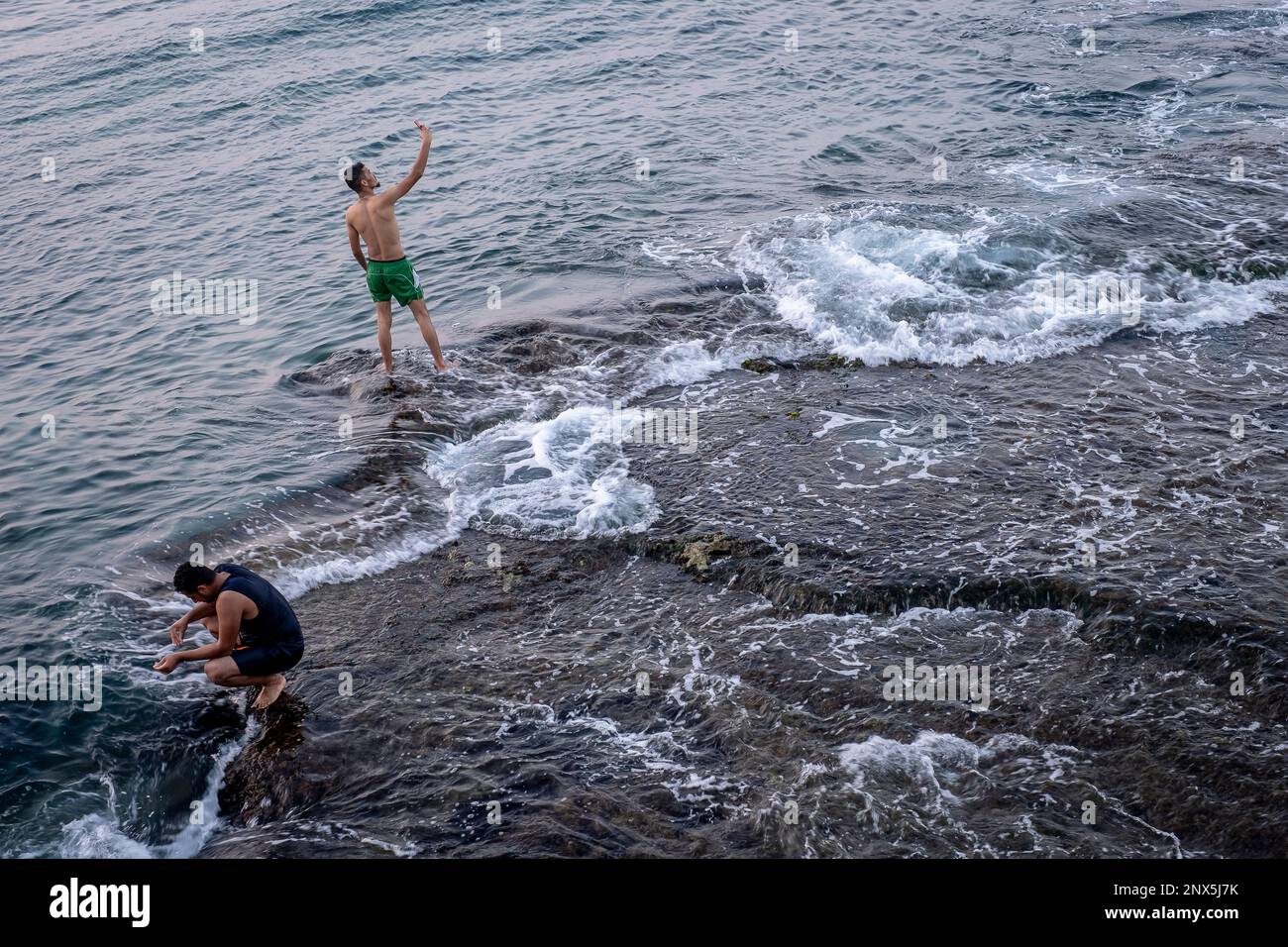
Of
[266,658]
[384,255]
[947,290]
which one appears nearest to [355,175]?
[384,255]

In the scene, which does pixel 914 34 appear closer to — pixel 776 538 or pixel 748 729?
pixel 776 538

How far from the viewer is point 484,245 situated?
13.4 meters

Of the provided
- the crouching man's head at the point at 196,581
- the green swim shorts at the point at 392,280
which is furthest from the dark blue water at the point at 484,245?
the green swim shorts at the point at 392,280

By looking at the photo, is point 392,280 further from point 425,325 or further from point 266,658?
point 266,658

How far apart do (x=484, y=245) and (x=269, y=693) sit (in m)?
8.23

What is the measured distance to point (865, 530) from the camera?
7.35 meters

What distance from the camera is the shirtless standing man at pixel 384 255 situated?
965 centimetres

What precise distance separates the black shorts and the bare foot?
0.08 m

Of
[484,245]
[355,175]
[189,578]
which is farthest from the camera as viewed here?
[484,245]

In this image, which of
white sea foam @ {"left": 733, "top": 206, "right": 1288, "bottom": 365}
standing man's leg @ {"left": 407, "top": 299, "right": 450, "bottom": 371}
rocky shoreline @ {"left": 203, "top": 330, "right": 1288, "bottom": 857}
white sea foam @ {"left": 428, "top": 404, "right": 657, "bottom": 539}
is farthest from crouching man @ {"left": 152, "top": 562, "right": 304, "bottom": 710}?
white sea foam @ {"left": 733, "top": 206, "right": 1288, "bottom": 365}

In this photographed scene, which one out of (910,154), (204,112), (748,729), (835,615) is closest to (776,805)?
(748,729)

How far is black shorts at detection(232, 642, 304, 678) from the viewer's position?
624 centimetres

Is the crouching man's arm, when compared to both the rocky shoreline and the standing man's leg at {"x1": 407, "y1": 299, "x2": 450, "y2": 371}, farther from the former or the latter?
the standing man's leg at {"x1": 407, "y1": 299, "x2": 450, "y2": 371}

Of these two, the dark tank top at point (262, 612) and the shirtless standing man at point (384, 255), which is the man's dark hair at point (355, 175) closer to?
the shirtless standing man at point (384, 255)
